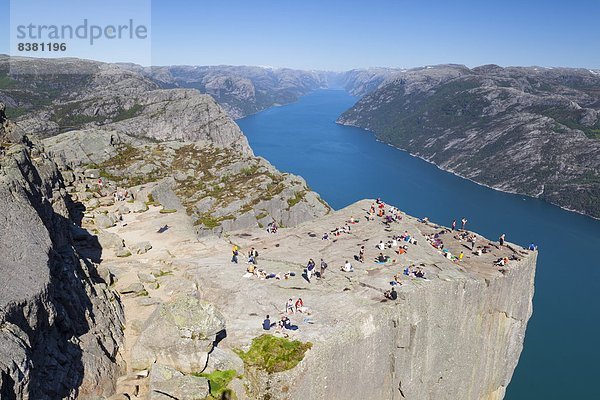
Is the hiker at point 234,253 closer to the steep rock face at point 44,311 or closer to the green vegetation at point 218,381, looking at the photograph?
the steep rock face at point 44,311

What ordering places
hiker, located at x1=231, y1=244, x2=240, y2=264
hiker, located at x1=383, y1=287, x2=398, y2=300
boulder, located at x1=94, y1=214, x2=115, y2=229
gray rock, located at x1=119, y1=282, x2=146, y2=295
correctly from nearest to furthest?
1. gray rock, located at x1=119, y1=282, x2=146, y2=295
2. hiker, located at x1=383, y1=287, x2=398, y2=300
3. hiker, located at x1=231, y1=244, x2=240, y2=264
4. boulder, located at x1=94, y1=214, x2=115, y2=229

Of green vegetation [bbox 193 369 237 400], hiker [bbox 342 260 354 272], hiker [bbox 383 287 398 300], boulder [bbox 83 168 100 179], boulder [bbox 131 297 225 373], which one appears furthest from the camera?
boulder [bbox 83 168 100 179]

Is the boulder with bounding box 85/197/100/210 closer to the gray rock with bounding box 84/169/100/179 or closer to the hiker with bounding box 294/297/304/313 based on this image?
the gray rock with bounding box 84/169/100/179

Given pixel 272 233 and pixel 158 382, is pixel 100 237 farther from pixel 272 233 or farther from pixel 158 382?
pixel 158 382

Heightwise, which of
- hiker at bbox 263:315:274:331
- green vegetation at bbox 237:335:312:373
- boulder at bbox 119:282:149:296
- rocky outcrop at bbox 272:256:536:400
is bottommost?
rocky outcrop at bbox 272:256:536:400

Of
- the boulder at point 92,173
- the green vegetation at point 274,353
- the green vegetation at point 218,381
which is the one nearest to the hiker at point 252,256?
the green vegetation at point 274,353

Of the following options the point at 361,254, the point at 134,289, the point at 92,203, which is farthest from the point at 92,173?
the point at 361,254

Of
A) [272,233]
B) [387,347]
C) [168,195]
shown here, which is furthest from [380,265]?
[168,195]

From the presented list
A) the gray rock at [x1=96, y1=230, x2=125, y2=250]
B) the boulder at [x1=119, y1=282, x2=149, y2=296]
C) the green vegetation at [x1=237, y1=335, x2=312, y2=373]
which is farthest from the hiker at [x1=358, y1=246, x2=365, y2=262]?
the gray rock at [x1=96, y1=230, x2=125, y2=250]

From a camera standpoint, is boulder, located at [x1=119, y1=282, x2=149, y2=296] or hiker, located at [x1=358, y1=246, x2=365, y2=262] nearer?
boulder, located at [x1=119, y1=282, x2=149, y2=296]
